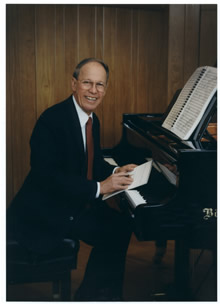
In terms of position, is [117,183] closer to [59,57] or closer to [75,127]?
[75,127]

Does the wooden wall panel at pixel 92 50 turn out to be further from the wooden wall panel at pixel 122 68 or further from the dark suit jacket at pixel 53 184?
the dark suit jacket at pixel 53 184

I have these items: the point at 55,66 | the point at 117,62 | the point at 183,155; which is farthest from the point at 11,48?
the point at 183,155

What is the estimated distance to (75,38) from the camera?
378cm

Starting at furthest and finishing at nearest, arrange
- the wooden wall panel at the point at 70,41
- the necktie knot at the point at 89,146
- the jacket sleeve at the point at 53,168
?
the wooden wall panel at the point at 70,41, the necktie knot at the point at 89,146, the jacket sleeve at the point at 53,168

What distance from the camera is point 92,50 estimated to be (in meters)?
3.82

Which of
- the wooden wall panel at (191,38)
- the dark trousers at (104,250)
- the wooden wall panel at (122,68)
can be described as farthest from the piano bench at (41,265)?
the wooden wall panel at (191,38)

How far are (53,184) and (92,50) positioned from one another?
7.10ft

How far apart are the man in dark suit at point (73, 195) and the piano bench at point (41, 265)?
1.5 inches

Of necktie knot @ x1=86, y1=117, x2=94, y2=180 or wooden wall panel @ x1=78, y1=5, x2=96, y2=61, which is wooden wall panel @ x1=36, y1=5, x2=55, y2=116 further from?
necktie knot @ x1=86, y1=117, x2=94, y2=180

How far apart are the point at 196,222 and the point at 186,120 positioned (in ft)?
1.61

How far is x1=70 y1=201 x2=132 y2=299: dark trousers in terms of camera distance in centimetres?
202

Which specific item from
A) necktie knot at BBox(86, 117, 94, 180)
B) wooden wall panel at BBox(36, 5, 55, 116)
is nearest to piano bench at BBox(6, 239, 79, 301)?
necktie knot at BBox(86, 117, 94, 180)

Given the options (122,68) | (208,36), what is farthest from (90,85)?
(208,36)

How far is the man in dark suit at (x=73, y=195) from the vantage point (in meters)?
1.92
